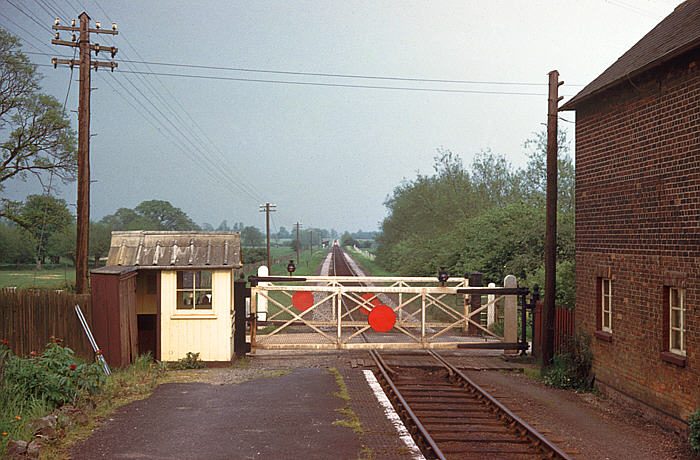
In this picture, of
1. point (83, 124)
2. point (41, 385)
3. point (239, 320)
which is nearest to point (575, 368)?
point (239, 320)

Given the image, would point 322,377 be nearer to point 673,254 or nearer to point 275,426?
point 275,426

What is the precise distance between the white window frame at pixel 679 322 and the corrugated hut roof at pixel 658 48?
11.9 ft

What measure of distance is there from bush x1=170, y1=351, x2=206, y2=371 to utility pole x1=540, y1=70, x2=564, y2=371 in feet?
25.2

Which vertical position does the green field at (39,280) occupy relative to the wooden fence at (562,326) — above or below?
below

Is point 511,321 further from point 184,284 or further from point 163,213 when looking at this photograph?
point 163,213

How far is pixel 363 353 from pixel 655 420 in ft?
24.8

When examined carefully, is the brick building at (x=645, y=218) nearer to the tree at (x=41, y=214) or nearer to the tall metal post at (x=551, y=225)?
the tall metal post at (x=551, y=225)

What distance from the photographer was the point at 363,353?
1588cm

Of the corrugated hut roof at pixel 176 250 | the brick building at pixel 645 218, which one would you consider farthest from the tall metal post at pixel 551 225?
the corrugated hut roof at pixel 176 250

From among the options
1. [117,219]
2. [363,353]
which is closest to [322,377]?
[363,353]

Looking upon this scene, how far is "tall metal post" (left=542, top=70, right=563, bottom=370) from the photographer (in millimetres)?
13352

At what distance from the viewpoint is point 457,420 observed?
9562 mm

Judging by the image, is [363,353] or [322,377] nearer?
[322,377]

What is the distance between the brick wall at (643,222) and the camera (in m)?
9.11
